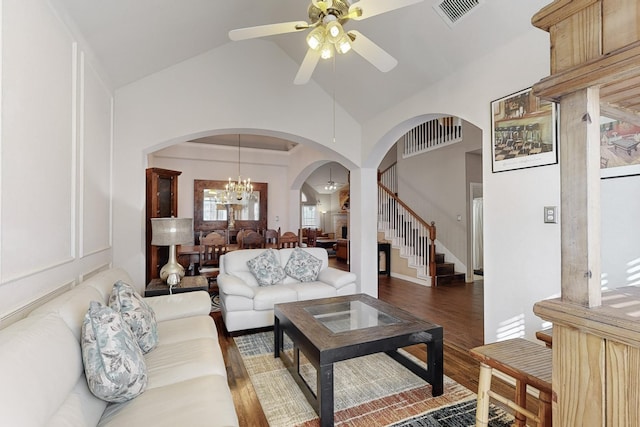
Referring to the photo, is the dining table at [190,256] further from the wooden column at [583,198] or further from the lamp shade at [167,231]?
the wooden column at [583,198]

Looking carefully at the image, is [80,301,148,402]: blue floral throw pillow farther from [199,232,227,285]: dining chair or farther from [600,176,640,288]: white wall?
[199,232,227,285]: dining chair

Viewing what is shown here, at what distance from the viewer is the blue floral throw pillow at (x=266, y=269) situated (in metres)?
3.94

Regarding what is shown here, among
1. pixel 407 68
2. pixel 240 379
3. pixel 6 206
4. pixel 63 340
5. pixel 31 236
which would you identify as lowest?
pixel 240 379

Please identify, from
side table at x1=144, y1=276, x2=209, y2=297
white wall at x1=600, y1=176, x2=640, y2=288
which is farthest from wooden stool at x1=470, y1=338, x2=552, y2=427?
side table at x1=144, y1=276, x2=209, y2=297

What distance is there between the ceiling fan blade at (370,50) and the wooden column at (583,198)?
1.75 m

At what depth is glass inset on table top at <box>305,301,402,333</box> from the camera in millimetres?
2379

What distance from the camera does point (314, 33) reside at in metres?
2.22

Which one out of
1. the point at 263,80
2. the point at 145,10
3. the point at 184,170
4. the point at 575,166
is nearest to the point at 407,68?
the point at 263,80

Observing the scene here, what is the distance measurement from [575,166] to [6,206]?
7.69 feet

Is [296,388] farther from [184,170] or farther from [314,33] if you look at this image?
[184,170]

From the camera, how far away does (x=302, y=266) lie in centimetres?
417

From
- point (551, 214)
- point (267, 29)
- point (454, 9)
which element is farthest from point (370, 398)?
point (454, 9)

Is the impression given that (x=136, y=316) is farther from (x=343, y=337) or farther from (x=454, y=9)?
(x=454, y=9)

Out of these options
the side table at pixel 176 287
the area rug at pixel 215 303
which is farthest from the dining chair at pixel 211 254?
the side table at pixel 176 287
